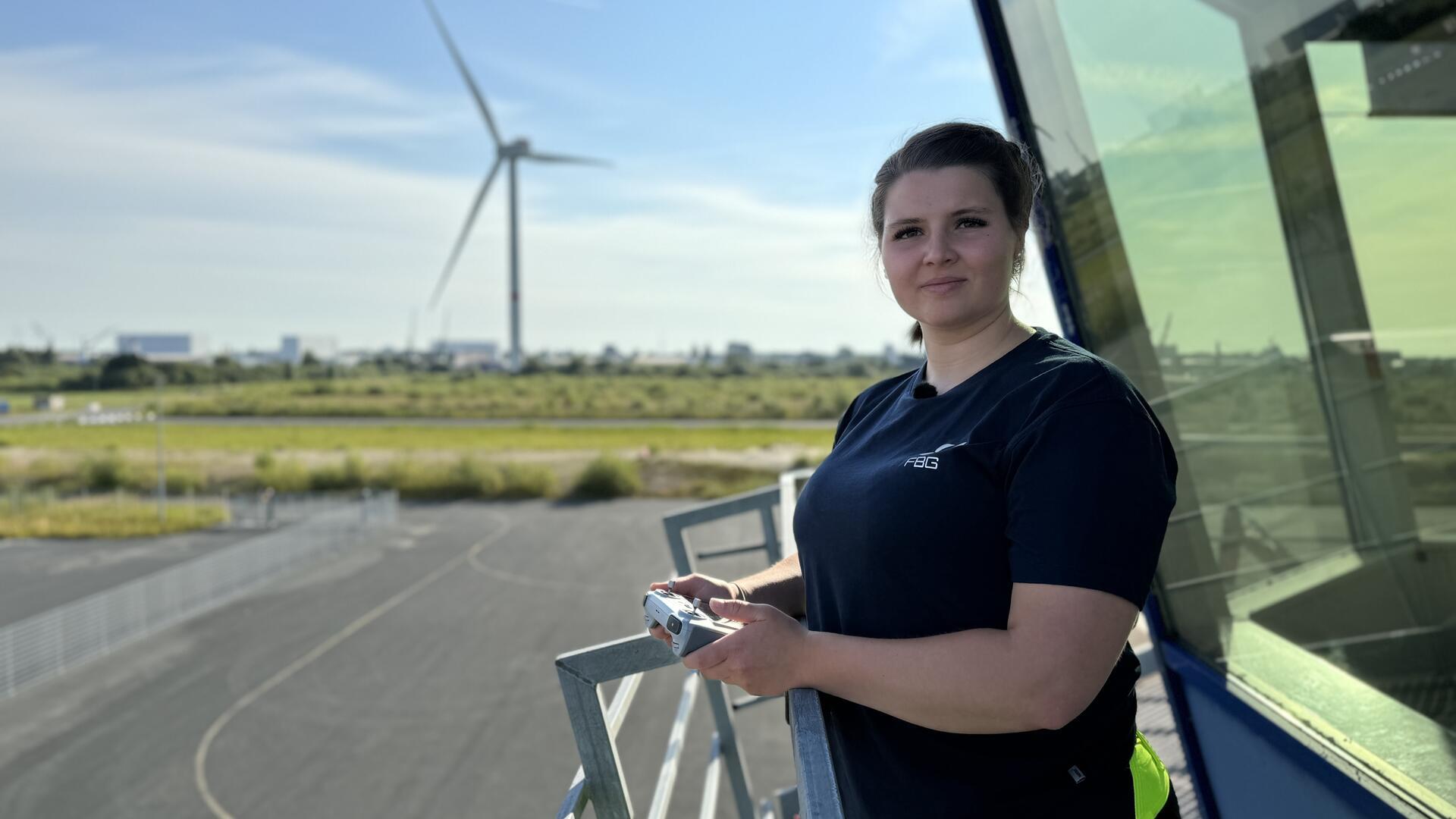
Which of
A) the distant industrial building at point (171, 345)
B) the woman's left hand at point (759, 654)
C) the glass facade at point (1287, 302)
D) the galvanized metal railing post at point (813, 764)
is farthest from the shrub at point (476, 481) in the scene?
the distant industrial building at point (171, 345)

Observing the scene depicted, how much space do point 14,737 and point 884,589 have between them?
90.8ft

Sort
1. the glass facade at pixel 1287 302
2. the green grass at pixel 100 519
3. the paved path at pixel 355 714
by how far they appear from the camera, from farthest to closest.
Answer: the green grass at pixel 100 519, the paved path at pixel 355 714, the glass facade at pixel 1287 302

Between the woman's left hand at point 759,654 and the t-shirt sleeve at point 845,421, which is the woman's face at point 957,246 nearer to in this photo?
the t-shirt sleeve at point 845,421

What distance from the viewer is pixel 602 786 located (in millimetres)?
1818

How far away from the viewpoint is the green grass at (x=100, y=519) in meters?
46.7

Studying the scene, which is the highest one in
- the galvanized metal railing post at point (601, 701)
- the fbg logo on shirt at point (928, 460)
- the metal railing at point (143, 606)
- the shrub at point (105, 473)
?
the shrub at point (105, 473)

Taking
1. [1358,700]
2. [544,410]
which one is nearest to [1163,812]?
[1358,700]

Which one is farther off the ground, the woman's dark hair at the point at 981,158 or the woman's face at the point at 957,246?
the woman's dark hair at the point at 981,158

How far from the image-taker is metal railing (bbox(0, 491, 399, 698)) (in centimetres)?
2700

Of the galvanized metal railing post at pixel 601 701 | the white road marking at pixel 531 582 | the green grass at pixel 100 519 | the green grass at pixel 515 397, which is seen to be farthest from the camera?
the green grass at pixel 515 397

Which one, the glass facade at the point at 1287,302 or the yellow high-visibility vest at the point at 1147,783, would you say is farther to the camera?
the glass facade at the point at 1287,302

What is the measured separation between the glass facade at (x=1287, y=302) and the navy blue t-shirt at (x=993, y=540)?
1.90m

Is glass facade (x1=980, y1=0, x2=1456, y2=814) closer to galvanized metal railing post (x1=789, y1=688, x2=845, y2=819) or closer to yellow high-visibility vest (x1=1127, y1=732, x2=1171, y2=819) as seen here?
yellow high-visibility vest (x1=1127, y1=732, x2=1171, y2=819)

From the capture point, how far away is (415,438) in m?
81.3
